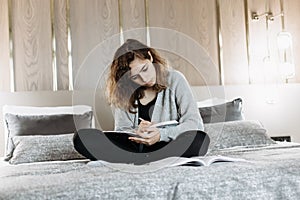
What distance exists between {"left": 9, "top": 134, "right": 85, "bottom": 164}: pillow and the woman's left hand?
58 cm

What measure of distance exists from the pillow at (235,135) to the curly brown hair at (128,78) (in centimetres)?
66

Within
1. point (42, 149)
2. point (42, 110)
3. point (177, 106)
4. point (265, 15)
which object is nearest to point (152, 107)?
point (177, 106)

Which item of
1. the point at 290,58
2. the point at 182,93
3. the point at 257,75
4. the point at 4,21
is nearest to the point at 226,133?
the point at 182,93

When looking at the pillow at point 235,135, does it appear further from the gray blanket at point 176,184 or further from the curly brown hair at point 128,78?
the gray blanket at point 176,184

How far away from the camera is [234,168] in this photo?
5.14ft

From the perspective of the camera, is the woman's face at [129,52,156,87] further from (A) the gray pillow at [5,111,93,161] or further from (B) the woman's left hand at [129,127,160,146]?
(A) the gray pillow at [5,111,93,161]

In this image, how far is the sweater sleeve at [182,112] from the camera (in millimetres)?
2168

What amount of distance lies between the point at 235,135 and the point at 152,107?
0.78 m

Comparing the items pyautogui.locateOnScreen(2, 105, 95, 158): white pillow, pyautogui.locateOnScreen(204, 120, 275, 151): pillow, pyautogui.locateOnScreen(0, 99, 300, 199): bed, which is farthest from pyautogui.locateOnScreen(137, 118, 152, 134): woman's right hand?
pyautogui.locateOnScreen(2, 105, 95, 158): white pillow

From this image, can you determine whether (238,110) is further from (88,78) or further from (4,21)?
(4,21)

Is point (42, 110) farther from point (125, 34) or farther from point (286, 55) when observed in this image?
point (286, 55)

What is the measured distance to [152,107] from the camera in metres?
2.30

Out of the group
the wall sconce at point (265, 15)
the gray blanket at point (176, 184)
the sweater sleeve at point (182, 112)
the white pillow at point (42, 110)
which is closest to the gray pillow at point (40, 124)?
the white pillow at point (42, 110)

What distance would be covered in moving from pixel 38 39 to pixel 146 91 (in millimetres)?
1292
